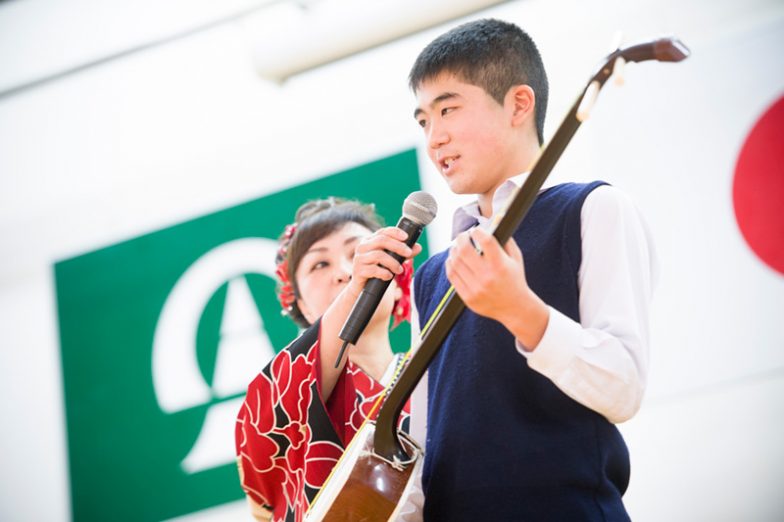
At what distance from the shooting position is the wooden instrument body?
1246 millimetres

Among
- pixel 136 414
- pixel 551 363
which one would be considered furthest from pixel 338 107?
pixel 551 363

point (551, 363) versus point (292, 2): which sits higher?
point (292, 2)

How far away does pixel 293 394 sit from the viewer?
1.58 m

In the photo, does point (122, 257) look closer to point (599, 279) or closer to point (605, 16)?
point (605, 16)

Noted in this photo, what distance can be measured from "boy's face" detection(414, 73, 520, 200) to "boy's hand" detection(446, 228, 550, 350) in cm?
33

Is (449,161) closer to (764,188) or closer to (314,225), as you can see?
(314,225)

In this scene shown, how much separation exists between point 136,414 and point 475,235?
2.34 metres

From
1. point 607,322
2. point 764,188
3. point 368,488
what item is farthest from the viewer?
point 764,188

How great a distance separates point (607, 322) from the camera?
1146 millimetres

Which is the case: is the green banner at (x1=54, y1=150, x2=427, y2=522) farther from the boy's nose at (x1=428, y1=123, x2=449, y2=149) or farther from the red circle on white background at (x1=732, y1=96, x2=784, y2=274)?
the boy's nose at (x1=428, y1=123, x2=449, y2=149)

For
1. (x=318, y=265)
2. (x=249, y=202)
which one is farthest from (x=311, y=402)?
(x=249, y=202)

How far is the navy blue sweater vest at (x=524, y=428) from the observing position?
1.14m

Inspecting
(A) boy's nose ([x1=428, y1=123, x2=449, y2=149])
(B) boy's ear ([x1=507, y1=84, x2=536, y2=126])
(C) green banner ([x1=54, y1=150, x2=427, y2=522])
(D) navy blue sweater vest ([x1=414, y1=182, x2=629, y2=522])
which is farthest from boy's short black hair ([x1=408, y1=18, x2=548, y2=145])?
(C) green banner ([x1=54, y1=150, x2=427, y2=522])

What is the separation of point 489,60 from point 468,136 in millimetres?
172
